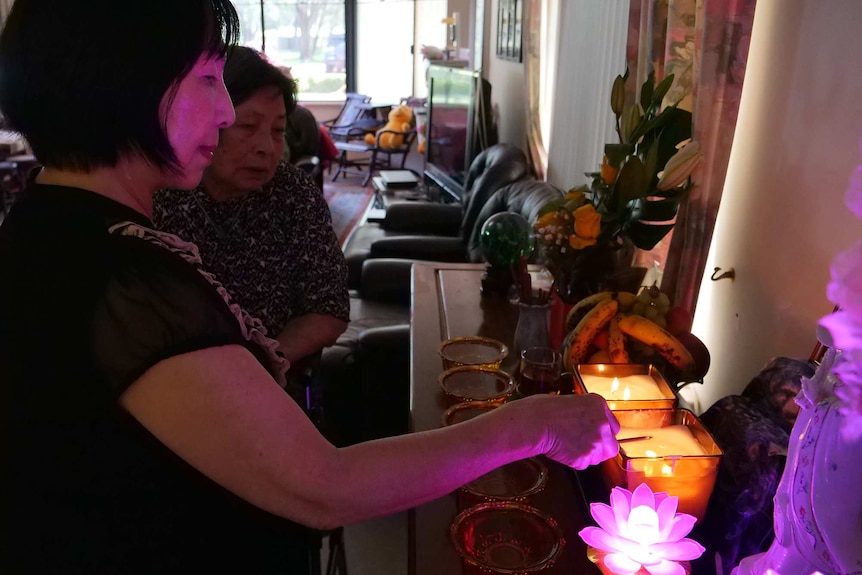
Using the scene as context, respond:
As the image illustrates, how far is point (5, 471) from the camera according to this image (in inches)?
28.2

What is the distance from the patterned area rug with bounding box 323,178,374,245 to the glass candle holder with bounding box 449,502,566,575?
176 inches

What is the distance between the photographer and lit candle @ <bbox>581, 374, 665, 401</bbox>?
3.50 feet

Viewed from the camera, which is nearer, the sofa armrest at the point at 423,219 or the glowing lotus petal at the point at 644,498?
the glowing lotus petal at the point at 644,498

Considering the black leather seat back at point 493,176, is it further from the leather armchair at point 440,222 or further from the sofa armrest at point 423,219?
the sofa armrest at point 423,219

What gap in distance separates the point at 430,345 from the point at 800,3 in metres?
0.89

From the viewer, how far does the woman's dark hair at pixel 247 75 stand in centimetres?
139

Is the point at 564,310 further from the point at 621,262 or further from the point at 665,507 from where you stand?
the point at 665,507

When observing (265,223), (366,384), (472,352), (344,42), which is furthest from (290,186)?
(344,42)

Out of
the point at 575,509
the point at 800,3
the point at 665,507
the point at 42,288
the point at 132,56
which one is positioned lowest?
the point at 575,509

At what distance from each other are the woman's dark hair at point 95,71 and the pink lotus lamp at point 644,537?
0.63m

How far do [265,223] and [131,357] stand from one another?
90 cm

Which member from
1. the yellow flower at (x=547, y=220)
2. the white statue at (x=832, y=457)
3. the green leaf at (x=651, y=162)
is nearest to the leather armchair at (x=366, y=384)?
the yellow flower at (x=547, y=220)

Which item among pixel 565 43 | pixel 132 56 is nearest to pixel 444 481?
pixel 132 56

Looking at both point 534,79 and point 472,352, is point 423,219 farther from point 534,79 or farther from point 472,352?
point 472,352
